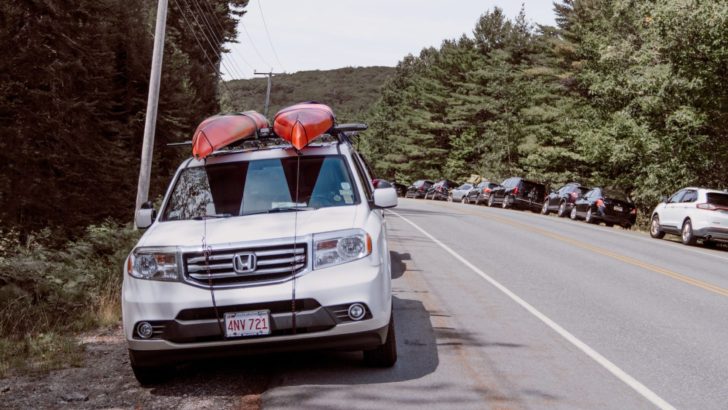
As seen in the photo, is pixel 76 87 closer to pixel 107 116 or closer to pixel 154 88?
pixel 107 116

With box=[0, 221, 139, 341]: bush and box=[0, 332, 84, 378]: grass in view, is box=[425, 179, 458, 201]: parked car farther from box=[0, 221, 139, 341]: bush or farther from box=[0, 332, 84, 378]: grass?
box=[0, 332, 84, 378]: grass

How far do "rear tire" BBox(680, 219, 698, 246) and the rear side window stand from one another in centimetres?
95

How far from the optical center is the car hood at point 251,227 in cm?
582

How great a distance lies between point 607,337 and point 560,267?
250 inches

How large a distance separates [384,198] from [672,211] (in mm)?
19585

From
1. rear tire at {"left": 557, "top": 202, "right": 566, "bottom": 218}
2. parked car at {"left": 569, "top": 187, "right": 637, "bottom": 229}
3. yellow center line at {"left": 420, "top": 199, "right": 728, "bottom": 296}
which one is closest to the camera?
yellow center line at {"left": 420, "top": 199, "right": 728, "bottom": 296}

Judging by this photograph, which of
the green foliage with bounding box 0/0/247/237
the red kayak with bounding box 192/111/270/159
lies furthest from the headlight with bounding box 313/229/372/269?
the green foliage with bounding box 0/0/247/237

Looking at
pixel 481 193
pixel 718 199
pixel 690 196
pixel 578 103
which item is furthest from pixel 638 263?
pixel 481 193

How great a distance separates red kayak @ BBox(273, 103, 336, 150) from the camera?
7.07 metres

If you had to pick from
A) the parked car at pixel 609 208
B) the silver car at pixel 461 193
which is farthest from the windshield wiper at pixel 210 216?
the silver car at pixel 461 193

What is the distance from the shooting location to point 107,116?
87.5ft

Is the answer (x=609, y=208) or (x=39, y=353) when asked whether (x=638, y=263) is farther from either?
(x=609, y=208)

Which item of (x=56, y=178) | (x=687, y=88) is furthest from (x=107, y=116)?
(x=687, y=88)

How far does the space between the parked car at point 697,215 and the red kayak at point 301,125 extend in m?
17.4
